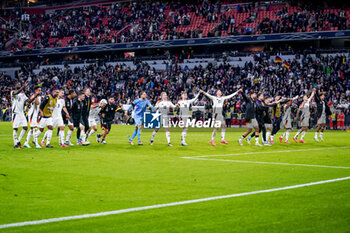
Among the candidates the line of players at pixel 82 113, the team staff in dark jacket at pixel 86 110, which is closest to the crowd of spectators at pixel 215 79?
the line of players at pixel 82 113

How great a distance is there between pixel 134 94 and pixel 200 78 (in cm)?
743

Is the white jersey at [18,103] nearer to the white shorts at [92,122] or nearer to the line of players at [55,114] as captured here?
the line of players at [55,114]

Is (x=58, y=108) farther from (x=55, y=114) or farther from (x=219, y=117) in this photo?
(x=219, y=117)

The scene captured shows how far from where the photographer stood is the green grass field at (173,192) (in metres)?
5.99

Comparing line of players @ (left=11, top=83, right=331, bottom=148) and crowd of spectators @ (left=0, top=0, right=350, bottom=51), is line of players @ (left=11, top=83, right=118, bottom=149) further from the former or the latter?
crowd of spectators @ (left=0, top=0, right=350, bottom=51)

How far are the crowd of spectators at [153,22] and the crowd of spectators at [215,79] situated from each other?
4729 millimetres

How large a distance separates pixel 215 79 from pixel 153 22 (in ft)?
55.1

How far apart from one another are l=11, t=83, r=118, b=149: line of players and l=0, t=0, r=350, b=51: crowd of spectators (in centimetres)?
3372

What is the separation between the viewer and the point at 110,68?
184ft

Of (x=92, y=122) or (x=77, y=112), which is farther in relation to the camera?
(x=92, y=122)

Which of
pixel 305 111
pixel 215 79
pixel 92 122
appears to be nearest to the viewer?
pixel 92 122

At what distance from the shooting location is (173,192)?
8.36 meters

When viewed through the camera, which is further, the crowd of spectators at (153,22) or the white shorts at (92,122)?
the crowd of spectators at (153,22)

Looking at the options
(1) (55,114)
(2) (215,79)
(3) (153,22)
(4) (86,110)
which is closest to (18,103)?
(1) (55,114)
